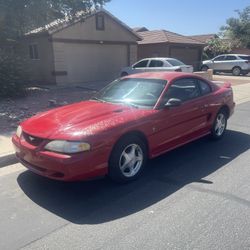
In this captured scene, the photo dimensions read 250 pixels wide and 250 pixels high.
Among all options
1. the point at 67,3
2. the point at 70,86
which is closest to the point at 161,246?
the point at 67,3

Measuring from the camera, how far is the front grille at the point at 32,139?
424cm

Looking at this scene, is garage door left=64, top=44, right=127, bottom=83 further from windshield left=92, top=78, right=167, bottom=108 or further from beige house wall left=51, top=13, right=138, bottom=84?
windshield left=92, top=78, right=167, bottom=108

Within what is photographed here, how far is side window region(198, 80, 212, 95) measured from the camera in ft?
20.3

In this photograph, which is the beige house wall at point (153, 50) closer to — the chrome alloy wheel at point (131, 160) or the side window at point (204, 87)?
the side window at point (204, 87)

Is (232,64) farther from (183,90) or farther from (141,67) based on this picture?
(183,90)

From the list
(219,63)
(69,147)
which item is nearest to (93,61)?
(219,63)

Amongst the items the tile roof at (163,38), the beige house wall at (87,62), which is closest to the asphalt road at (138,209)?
the beige house wall at (87,62)

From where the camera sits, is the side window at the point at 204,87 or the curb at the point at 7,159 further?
the side window at the point at 204,87

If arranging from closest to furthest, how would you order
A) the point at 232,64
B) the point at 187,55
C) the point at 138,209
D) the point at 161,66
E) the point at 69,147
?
1. the point at 138,209
2. the point at 69,147
3. the point at 161,66
4. the point at 232,64
5. the point at 187,55

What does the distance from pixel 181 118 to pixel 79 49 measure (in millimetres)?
13835

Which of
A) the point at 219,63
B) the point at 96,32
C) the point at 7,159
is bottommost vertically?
the point at 219,63

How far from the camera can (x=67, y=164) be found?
3900 millimetres

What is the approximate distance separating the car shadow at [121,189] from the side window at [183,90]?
3.36ft

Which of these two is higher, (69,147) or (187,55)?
(69,147)
